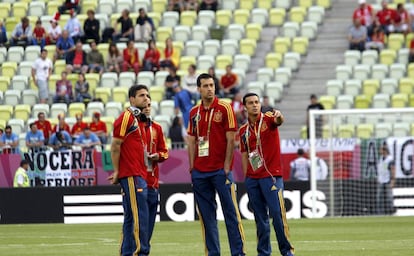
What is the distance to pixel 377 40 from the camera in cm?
3419

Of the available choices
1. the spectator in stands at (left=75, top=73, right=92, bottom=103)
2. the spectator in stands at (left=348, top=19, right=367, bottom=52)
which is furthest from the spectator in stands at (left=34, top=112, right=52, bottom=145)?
the spectator in stands at (left=348, top=19, right=367, bottom=52)

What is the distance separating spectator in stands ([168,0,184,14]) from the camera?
37.6m

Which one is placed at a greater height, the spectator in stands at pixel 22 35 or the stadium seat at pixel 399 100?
the spectator in stands at pixel 22 35

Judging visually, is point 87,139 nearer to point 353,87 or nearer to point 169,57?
point 169,57

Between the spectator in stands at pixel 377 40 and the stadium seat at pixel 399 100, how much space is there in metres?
2.63

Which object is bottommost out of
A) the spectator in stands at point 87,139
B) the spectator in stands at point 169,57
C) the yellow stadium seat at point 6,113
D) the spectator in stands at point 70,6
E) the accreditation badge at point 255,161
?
the spectator in stands at point 87,139

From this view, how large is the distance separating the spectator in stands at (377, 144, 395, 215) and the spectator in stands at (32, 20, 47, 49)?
12910 millimetres

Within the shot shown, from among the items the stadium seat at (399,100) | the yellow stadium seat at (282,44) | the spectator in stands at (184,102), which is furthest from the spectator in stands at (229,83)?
the stadium seat at (399,100)

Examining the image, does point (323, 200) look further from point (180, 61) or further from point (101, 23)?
point (101, 23)

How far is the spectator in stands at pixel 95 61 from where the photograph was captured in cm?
3572

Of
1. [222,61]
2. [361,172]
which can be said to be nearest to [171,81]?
[222,61]

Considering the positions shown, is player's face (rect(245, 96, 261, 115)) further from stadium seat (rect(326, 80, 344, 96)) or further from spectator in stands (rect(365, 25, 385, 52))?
spectator in stands (rect(365, 25, 385, 52))

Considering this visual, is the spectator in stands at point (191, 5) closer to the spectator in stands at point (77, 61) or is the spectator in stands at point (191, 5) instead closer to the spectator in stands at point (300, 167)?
the spectator in stands at point (77, 61)

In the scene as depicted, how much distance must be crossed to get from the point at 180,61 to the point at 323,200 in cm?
835
